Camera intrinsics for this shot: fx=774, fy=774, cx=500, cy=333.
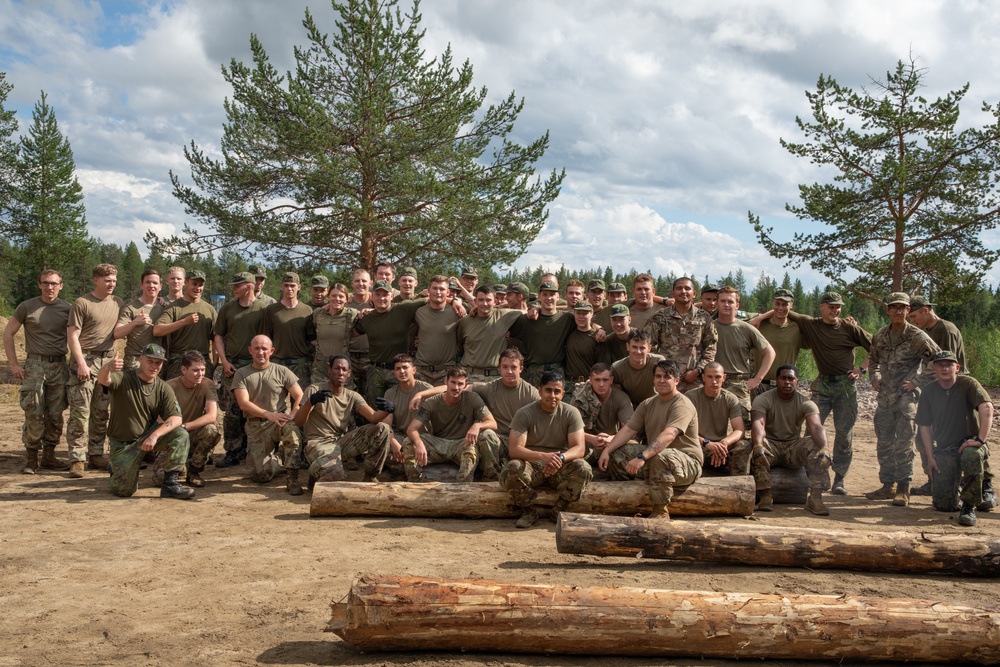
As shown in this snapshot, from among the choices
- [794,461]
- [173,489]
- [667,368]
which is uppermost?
[667,368]

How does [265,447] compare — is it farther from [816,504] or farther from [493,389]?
[816,504]

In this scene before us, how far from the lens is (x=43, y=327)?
30.6ft

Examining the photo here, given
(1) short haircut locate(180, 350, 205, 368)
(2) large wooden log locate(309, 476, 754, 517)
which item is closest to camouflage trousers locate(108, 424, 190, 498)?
(1) short haircut locate(180, 350, 205, 368)

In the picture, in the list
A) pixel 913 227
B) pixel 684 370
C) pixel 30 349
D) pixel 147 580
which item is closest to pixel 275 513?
pixel 147 580

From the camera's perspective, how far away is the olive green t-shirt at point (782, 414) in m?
8.77

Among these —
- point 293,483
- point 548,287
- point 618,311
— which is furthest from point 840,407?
point 293,483

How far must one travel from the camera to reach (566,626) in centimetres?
464

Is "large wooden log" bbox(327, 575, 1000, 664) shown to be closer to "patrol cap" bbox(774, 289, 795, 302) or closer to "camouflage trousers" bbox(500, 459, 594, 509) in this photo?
"camouflage trousers" bbox(500, 459, 594, 509)

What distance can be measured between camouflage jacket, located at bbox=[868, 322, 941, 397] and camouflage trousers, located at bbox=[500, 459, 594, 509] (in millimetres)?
4397

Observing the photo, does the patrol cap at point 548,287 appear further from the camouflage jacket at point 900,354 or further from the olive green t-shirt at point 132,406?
the olive green t-shirt at point 132,406

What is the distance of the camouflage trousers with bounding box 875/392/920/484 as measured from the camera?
362 inches

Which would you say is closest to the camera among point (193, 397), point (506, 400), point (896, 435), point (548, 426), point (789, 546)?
point (789, 546)

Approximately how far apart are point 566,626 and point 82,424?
7.38m

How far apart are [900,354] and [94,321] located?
9.84 metres
